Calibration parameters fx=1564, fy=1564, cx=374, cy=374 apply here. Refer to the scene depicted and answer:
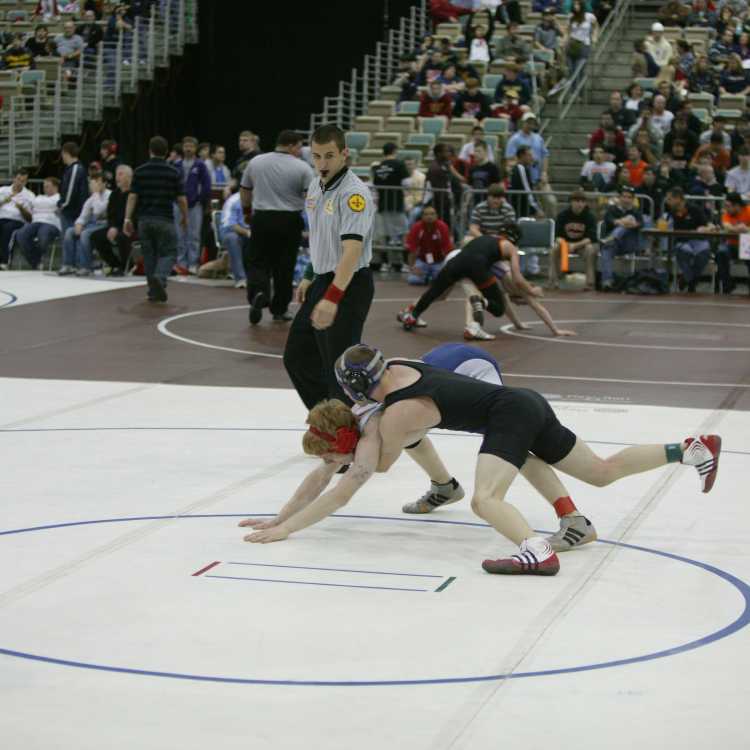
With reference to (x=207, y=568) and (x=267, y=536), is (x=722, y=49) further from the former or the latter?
(x=207, y=568)

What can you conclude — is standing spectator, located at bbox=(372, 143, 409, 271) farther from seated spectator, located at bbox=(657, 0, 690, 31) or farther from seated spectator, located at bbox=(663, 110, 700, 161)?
seated spectator, located at bbox=(657, 0, 690, 31)

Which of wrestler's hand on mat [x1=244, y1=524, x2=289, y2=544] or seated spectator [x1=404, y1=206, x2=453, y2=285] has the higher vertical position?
wrestler's hand on mat [x1=244, y1=524, x2=289, y2=544]

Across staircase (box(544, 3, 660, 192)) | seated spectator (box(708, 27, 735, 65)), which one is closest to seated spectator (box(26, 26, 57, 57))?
staircase (box(544, 3, 660, 192))

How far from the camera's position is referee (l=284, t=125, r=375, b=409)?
8445mm

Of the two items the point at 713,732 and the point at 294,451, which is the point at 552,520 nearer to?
the point at 294,451

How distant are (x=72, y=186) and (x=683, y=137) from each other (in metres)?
8.68

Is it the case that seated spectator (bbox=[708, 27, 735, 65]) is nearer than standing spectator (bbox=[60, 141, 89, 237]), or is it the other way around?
standing spectator (bbox=[60, 141, 89, 237])

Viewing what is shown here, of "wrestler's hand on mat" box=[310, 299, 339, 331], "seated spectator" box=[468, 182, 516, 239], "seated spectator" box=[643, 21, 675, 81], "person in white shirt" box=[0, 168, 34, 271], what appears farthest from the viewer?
"seated spectator" box=[643, 21, 675, 81]

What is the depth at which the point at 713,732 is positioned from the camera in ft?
15.6

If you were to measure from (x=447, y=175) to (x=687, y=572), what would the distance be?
51.5ft

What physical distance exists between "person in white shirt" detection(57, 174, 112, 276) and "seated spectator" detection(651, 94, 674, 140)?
8.25m

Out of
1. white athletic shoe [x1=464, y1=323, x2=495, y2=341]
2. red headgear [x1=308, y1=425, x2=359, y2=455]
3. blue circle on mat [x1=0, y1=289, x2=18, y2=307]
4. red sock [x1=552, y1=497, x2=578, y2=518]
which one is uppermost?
red headgear [x1=308, y1=425, x2=359, y2=455]

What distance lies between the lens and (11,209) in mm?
22609

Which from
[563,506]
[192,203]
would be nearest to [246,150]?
[192,203]
